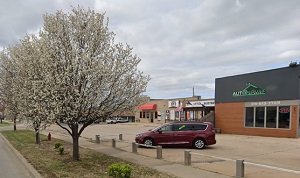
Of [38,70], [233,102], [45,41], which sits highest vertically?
[45,41]

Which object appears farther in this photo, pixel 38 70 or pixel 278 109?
pixel 278 109

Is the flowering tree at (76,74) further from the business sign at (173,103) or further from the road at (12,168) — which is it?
the business sign at (173,103)

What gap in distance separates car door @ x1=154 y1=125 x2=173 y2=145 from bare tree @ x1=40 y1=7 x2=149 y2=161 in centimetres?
583

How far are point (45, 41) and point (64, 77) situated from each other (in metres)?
1.83

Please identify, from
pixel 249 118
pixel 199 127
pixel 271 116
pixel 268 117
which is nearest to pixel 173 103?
pixel 249 118

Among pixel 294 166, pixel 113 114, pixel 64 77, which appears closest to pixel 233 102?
pixel 294 166

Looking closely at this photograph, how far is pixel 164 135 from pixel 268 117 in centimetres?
1250

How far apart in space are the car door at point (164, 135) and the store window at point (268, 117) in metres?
11.8

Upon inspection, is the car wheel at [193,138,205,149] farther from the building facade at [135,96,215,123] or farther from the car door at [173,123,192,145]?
the building facade at [135,96,215,123]

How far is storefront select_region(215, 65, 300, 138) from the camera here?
23594mm

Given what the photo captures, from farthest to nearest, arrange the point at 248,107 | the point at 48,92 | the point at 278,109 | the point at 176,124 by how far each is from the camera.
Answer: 1. the point at 248,107
2. the point at 278,109
3. the point at 176,124
4. the point at 48,92

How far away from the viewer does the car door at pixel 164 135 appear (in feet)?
56.7

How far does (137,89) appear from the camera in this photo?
39.1ft

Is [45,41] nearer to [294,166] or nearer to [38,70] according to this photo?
[38,70]
